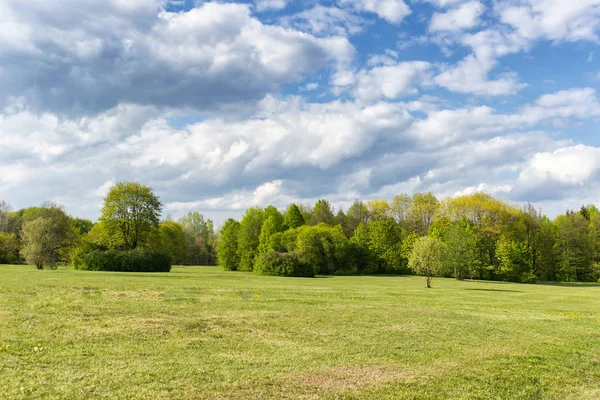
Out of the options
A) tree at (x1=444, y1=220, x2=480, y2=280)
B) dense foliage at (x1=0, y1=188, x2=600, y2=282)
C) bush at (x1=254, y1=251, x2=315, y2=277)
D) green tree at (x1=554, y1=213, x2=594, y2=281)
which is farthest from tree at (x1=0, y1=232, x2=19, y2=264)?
green tree at (x1=554, y1=213, x2=594, y2=281)

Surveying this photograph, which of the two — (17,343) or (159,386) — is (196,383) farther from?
(17,343)

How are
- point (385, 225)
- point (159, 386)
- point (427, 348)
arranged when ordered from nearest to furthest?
1. point (159, 386)
2. point (427, 348)
3. point (385, 225)

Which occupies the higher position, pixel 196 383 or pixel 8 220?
pixel 8 220

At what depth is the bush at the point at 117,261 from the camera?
182 feet

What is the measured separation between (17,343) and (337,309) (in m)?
13.9

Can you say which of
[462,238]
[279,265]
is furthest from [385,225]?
[279,265]

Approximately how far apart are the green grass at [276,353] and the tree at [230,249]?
69875 millimetres

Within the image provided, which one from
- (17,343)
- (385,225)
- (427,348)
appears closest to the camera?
(17,343)

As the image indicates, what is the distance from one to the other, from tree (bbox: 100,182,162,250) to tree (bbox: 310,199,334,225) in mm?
52872

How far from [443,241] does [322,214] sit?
3991 cm

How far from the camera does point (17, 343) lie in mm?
12203

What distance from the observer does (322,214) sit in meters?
110

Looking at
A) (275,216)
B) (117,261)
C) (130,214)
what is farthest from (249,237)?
(117,261)

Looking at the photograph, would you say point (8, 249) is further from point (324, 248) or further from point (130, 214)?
point (324, 248)
